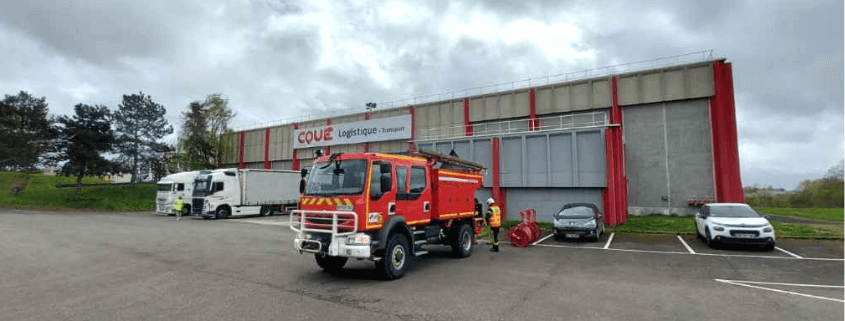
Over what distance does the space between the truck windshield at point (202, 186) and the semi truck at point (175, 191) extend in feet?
5.31

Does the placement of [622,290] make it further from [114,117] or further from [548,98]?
[114,117]

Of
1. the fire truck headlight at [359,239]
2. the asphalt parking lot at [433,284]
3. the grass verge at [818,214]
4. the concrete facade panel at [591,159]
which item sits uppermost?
the concrete facade panel at [591,159]

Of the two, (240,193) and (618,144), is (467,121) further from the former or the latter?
(240,193)

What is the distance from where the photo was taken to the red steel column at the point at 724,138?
1969 cm

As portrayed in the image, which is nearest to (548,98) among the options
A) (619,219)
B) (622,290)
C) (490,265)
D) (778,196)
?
(619,219)

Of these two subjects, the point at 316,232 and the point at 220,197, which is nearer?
the point at 316,232

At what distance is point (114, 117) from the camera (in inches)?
1615

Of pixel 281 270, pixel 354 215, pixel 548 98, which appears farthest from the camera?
pixel 548 98

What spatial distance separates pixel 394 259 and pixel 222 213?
2127 cm

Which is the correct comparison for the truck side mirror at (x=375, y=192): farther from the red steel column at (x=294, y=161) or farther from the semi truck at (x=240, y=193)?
the red steel column at (x=294, y=161)

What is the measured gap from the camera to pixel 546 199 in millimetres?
21234

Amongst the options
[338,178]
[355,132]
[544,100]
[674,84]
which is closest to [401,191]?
[338,178]

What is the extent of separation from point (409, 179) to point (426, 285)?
2.53m

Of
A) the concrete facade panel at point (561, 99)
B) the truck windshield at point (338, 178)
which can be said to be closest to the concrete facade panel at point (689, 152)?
the concrete facade panel at point (561, 99)
